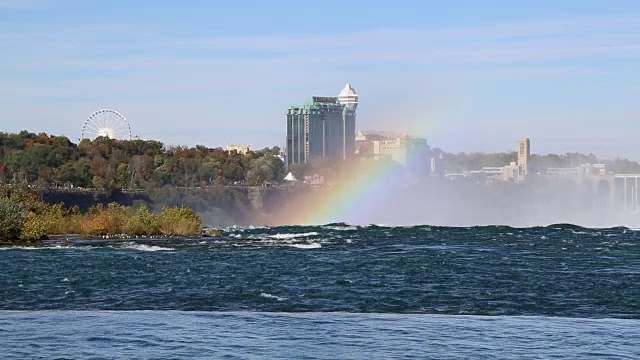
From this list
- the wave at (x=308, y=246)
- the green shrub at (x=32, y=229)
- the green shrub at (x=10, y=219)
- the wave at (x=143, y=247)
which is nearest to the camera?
the wave at (x=143, y=247)

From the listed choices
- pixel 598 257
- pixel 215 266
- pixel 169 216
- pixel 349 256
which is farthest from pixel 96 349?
pixel 169 216

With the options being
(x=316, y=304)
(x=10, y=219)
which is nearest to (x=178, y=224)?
(x=10, y=219)

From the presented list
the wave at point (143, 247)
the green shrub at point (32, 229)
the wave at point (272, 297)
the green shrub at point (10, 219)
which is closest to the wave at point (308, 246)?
the wave at point (143, 247)

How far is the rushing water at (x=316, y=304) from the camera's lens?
112 feet

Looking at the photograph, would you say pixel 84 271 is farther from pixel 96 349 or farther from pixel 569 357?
pixel 569 357

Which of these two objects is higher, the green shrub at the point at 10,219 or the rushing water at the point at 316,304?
the green shrub at the point at 10,219

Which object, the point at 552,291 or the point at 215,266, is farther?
the point at 215,266

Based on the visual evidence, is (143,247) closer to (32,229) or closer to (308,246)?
(32,229)

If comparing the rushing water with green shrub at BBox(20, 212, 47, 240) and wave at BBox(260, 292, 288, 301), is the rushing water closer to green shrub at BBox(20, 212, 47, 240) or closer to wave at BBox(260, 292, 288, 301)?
wave at BBox(260, 292, 288, 301)

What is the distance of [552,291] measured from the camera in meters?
51.9

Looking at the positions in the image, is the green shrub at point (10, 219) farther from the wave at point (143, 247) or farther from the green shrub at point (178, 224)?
the green shrub at point (178, 224)

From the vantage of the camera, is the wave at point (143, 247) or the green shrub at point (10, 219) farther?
the green shrub at point (10, 219)

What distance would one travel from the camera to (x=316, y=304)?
46.4m

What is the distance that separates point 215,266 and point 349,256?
14.7 meters
